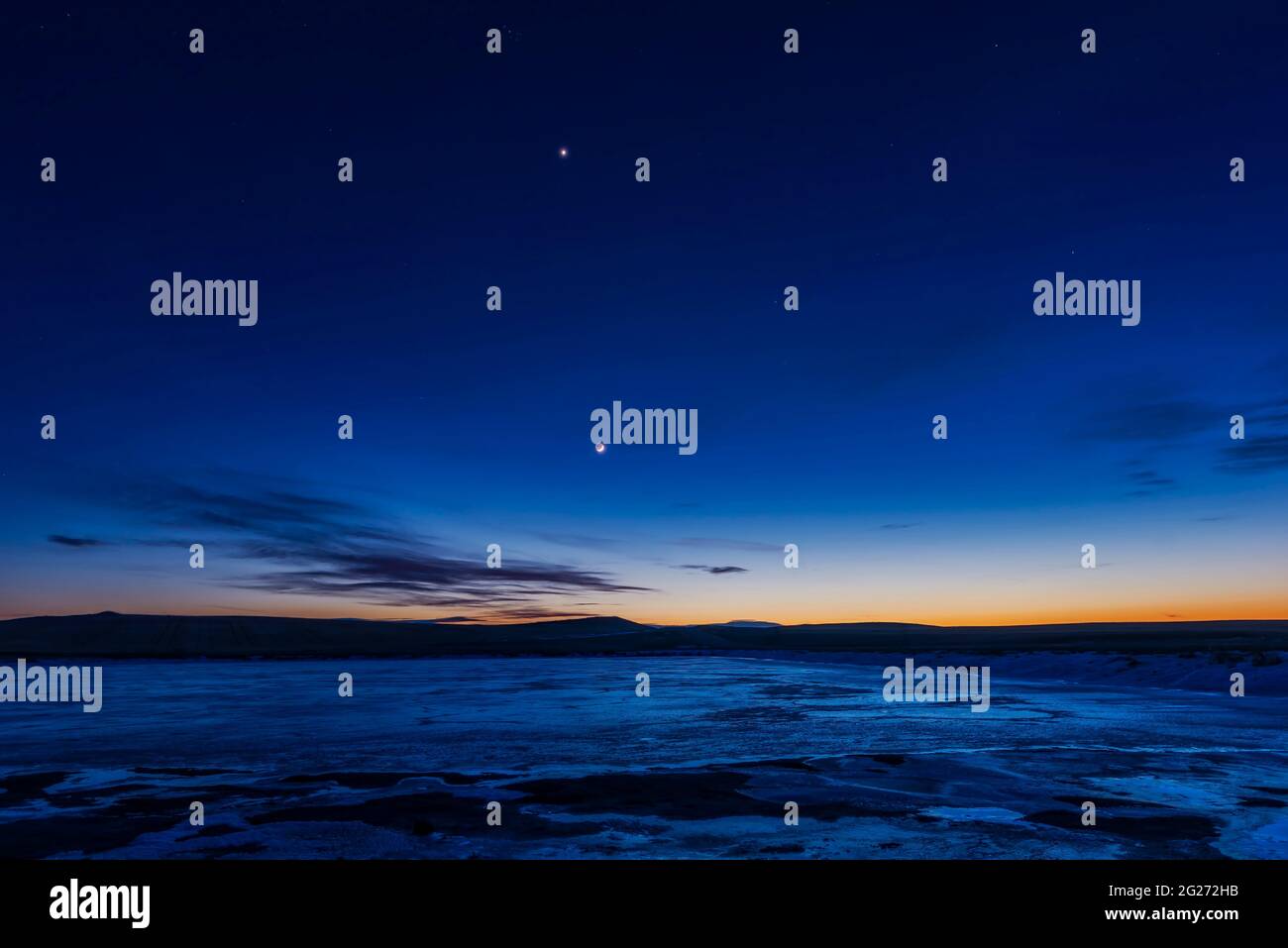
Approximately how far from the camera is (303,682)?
103 feet

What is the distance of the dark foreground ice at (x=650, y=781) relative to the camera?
6922 millimetres

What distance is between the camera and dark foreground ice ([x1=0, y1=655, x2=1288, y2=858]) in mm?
6922

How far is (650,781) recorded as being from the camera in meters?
9.75
